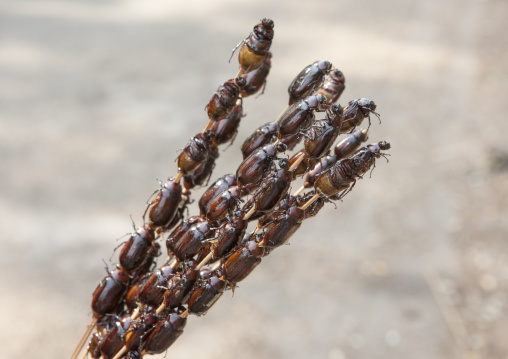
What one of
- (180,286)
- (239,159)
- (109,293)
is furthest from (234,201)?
(239,159)

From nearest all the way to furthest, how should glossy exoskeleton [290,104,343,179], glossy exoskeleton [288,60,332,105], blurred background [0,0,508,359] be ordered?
glossy exoskeleton [290,104,343,179], glossy exoskeleton [288,60,332,105], blurred background [0,0,508,359]

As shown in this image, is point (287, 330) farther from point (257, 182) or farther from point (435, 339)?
point (257, 182)

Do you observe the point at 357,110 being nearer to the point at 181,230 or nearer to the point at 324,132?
the point at 324,132

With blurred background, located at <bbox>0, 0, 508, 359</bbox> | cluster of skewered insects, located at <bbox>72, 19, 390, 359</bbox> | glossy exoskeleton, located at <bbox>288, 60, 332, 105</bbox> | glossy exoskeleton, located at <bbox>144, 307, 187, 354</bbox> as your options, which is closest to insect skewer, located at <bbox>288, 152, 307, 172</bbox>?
cluster of skewered insects, located at <bbox>72, 19, 390, 359</bbox>

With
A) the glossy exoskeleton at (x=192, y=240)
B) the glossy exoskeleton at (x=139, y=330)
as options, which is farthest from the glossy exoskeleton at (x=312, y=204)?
the glossy exoskeleton at (x=139, y=330)

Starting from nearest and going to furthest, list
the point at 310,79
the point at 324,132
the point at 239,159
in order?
the point at 324,132 < the point at 310,79 < the point at 239,159

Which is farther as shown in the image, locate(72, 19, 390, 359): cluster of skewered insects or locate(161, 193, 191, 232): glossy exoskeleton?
locate(161, 193, 191, 232): glossy exoskeleton

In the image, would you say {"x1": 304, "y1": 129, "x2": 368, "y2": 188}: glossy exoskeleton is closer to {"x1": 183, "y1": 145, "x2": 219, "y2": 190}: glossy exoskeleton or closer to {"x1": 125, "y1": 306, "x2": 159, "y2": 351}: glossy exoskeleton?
{"x1": 183, "y1": 145, "x2": 219, "y2": 190}: glossy exoskeleton
